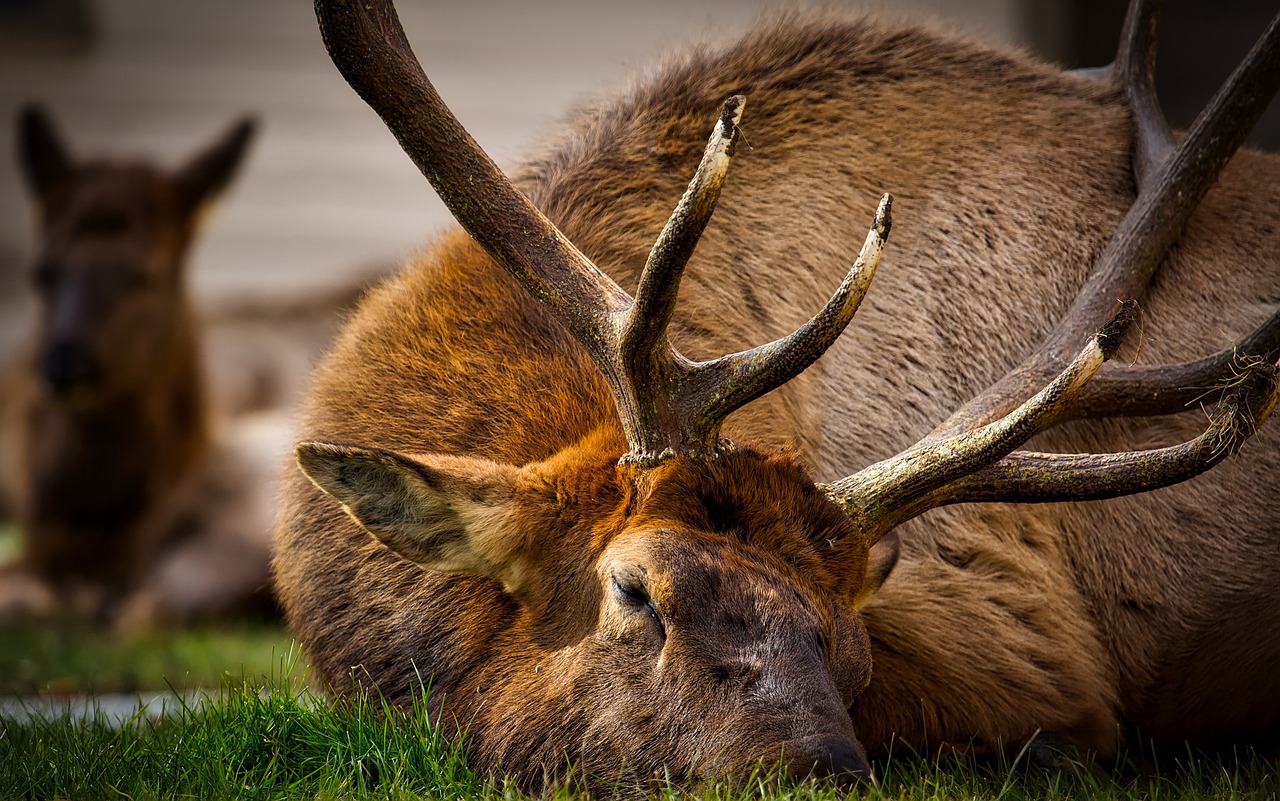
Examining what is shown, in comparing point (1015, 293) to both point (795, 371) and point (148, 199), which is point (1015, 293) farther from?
point (148, 199)

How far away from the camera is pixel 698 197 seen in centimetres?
265

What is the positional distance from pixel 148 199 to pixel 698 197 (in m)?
5.42

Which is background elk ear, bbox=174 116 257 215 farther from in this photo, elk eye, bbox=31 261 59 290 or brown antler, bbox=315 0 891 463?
brown antler, bbox=315 0 891 463

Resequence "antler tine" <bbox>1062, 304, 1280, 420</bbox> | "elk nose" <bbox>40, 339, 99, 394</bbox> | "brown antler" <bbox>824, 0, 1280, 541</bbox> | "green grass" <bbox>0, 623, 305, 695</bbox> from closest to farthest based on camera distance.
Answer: "brown antler" <bbox>824, 0, 1280, 541</bbox>
"antler tine" <bbox>1062, 304, 1280, 420</bbox>
"green grass" <bbox>0, 623, 305, 695</bbox>
"elk nose" <bbox>40, 339, 99, 394</bbox>

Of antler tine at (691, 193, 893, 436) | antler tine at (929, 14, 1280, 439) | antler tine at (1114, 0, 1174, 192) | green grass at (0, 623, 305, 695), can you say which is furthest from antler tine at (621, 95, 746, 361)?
green grass at (0, 623, 305, 695)

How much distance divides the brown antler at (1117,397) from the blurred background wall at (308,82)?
7464 millimetres

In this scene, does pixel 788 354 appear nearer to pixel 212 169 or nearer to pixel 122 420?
pixel 122 420

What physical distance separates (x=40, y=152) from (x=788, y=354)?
5.69 m

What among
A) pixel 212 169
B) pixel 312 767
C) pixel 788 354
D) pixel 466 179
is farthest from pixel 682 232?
pixel 212 169

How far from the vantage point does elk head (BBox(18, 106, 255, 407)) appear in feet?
22.3

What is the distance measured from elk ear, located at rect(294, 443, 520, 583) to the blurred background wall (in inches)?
321

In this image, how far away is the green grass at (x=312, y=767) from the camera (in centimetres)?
287

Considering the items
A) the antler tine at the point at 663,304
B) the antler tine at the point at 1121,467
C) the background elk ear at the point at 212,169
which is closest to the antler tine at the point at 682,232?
the antler tine at the point at 663,304

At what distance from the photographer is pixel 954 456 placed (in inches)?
113
